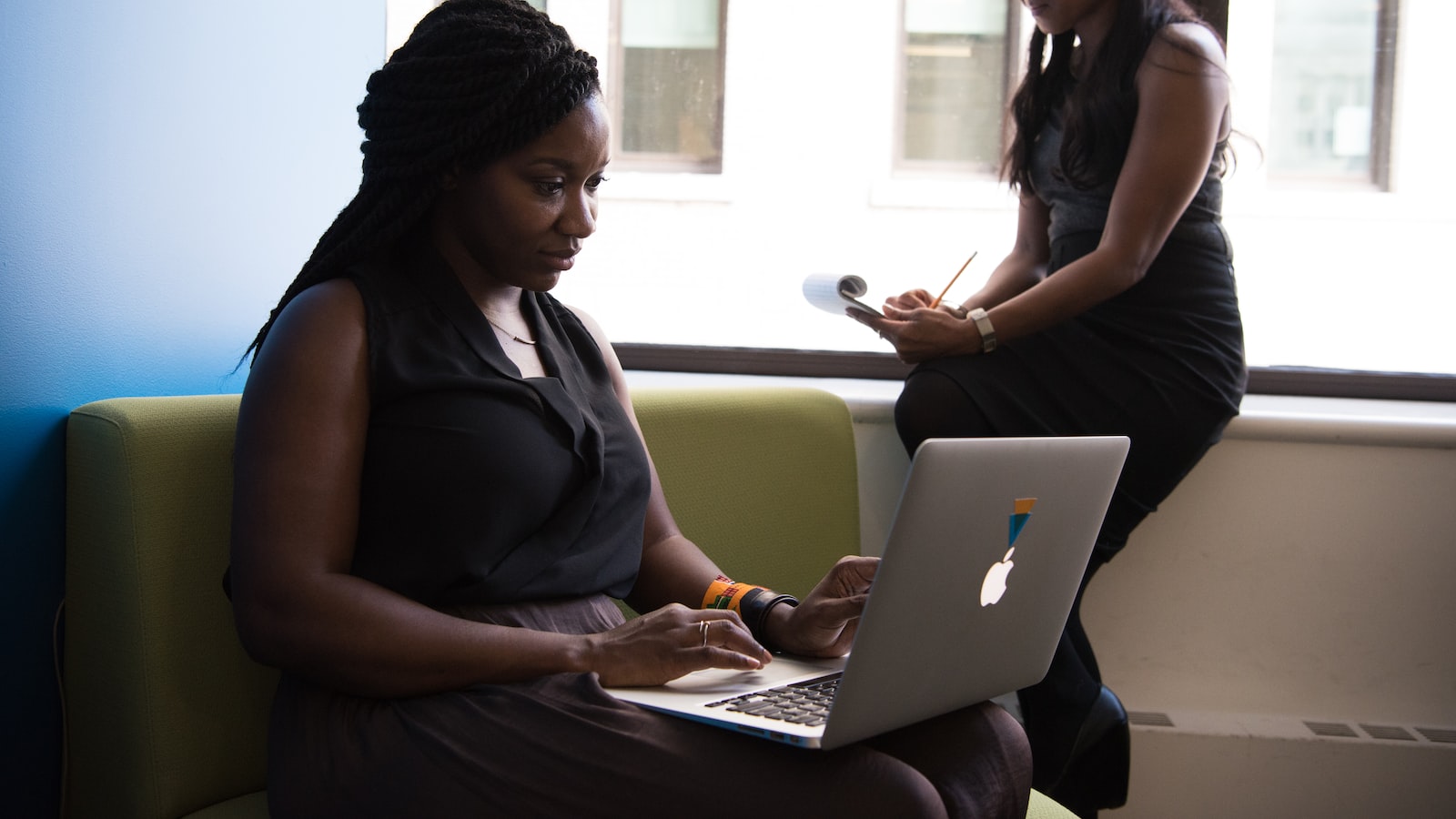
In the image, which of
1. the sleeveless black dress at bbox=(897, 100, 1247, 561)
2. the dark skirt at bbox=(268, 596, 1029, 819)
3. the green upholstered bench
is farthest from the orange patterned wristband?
the sleeveless black dress at bbox=(897, 100, 1247, 561)

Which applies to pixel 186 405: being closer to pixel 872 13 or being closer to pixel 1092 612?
pixel 1092 612

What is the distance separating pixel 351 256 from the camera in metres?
1.31

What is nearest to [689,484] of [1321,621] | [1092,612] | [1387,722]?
[1092,612]

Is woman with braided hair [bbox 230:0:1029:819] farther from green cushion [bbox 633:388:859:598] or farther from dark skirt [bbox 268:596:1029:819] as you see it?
green cushion [bbox 633:388:859:598]

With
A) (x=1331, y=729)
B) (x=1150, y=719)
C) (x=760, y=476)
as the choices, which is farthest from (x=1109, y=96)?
(x=1331, y=729)

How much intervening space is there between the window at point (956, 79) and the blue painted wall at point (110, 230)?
1.95 m

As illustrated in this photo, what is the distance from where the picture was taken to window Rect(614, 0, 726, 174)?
3400 mm

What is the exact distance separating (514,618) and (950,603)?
46 centimetres

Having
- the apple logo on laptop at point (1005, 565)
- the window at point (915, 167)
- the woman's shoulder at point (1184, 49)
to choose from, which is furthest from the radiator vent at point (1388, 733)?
the apple logo on laptop at point (1005, 565)

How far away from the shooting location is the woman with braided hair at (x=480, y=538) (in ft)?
3.40

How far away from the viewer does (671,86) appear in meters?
3.43

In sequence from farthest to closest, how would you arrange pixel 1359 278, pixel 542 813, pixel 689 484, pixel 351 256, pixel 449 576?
pixel 1359 278
pixel 689 484
pixel 351 256
pixel 449 576
pixel 542 813

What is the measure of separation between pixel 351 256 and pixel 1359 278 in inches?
114

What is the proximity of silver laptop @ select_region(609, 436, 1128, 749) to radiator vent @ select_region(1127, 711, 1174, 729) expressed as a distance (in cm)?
118
